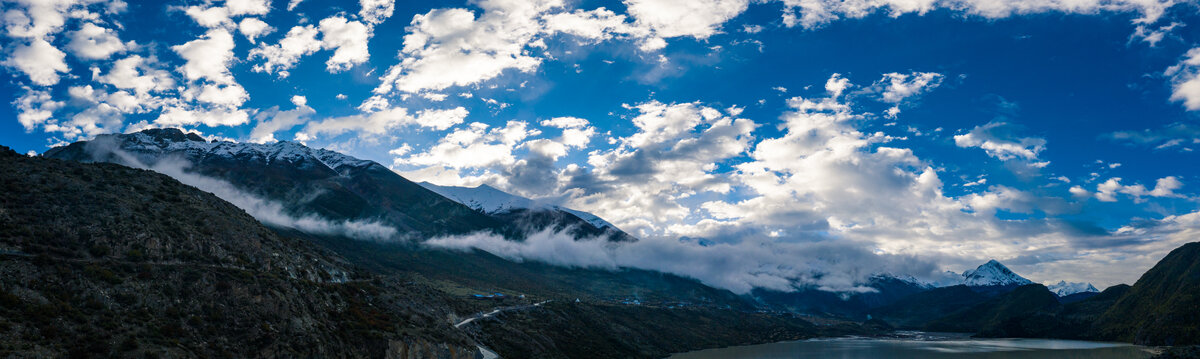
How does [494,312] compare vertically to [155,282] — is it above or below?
below

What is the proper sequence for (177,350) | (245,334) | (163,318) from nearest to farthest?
1. (177,350)
2. (163,318)
3. (245,334)

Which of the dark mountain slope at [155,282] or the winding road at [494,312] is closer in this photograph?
the dark mountain slope at [155,282]

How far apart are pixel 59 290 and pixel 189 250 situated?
49.2 ft

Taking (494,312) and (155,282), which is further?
(494,312)

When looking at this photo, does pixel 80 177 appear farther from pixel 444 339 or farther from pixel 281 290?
pixel 444 339

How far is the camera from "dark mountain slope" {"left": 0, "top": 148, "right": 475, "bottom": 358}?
134ft

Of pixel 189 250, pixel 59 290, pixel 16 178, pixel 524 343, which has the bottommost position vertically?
pixel 524 343

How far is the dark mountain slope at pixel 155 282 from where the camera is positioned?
40.8 metres

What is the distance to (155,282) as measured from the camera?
49219 mm

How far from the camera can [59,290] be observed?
4291 centimetres

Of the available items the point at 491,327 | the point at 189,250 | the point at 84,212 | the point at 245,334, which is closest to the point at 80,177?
the point at 84,212

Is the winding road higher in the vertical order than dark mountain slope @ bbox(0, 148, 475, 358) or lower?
lower

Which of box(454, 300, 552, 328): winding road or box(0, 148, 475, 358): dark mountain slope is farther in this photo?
box(454, 300, 552, 328): winding road

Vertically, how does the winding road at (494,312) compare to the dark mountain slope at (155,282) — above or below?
below
